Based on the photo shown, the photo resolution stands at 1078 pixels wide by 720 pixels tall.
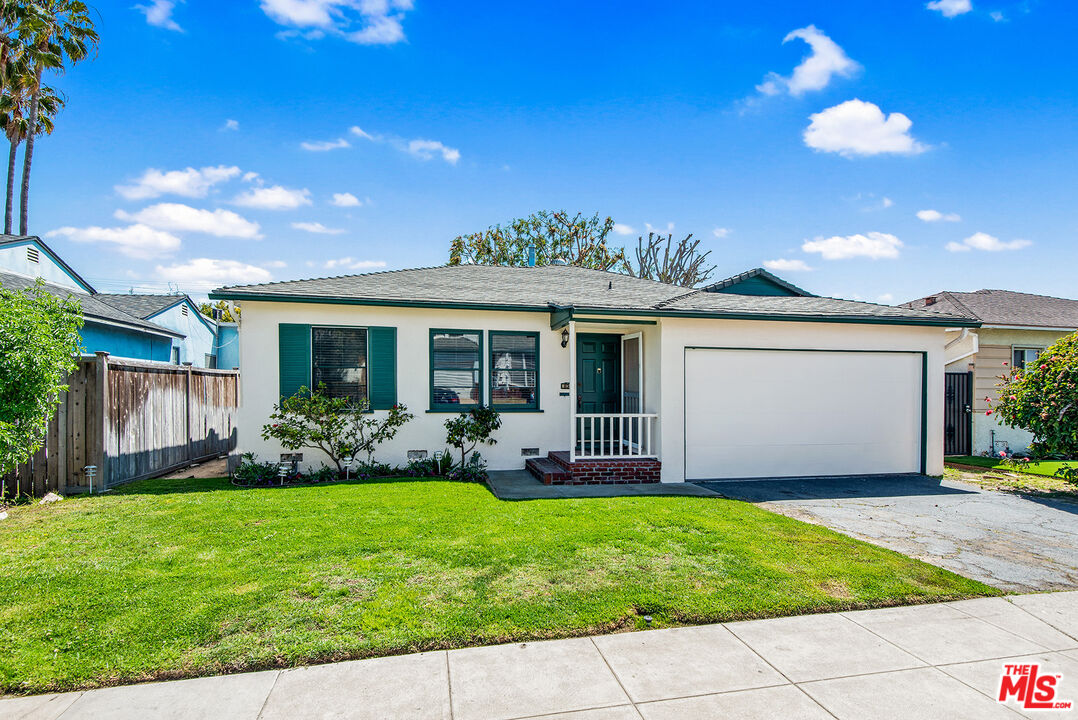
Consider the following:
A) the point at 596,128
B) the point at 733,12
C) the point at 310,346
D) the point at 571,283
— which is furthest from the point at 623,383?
the point at 596,128

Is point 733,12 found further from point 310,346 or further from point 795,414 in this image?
point 310,346

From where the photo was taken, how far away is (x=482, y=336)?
375 inches

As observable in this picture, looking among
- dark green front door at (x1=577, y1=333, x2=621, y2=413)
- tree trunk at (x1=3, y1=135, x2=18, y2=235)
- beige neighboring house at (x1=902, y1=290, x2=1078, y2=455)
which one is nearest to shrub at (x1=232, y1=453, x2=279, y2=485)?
dark green front door at (x1=577, y1=333, x2=621, y2=413)

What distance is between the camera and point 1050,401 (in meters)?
8.80

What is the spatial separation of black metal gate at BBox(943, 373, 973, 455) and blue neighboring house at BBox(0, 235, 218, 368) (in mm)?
18458

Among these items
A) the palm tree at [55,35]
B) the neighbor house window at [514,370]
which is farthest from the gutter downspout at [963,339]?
the palm tree at [55,35]

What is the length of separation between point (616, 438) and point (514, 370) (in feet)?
7.97

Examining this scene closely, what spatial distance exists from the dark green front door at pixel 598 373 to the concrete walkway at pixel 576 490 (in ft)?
6.62

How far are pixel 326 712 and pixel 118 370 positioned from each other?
729cm

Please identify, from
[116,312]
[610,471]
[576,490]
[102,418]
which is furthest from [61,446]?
[116,312]

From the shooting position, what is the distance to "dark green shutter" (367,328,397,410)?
29.8 ft

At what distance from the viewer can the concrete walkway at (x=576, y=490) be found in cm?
754

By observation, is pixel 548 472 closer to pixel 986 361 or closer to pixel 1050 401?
pixel 1050 401

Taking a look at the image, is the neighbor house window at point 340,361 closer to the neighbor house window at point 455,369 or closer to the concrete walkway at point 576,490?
the neighbor house window at point 455,369
